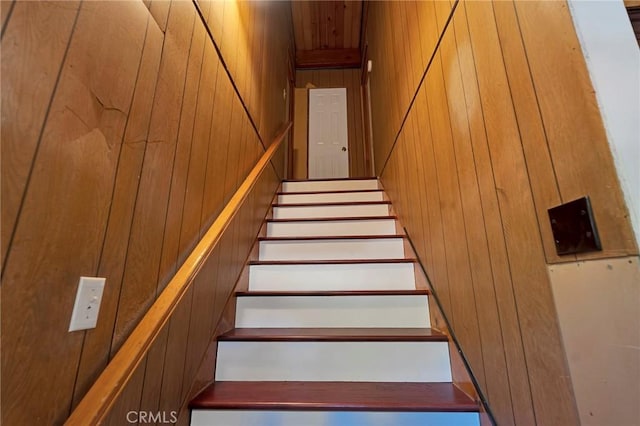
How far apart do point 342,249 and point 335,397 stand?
1.14 m

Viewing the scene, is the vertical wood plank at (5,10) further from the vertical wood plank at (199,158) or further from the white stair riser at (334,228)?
the white stair riser at (334,228)

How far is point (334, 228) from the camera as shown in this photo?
262 cm

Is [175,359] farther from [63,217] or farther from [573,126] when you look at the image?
[573,126]

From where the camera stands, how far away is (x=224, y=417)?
1.22 metres

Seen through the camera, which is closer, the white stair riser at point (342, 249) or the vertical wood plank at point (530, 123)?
the vertical wood plank at point (530, 123)

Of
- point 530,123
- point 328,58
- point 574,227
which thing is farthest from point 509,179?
point 328,58

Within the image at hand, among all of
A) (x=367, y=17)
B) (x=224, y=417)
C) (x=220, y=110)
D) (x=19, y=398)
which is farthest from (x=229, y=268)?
(x=367, y=17)

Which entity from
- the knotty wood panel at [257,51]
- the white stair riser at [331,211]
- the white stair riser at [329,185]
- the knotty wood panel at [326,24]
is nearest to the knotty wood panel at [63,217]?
the knotty wood panel at [257,51]

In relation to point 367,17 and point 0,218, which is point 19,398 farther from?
point 367,17

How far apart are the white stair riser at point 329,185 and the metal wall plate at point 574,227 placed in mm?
2667

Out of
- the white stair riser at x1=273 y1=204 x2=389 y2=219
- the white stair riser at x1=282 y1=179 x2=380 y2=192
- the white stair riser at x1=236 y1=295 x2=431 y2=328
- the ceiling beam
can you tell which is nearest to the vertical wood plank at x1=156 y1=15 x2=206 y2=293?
the white stair riser at x1=236 y1=295 x2=431 y2=328

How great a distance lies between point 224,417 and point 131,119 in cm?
112

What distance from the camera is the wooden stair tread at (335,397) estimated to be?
1.20 m

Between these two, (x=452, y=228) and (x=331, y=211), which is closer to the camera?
(x=452, y=228)
